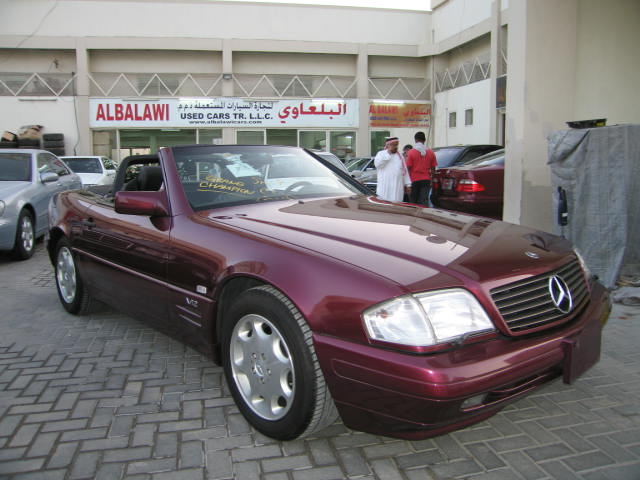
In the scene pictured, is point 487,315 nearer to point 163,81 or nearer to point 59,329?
Result: point 59,329

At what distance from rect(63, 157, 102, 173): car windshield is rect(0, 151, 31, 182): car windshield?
22.6 feet

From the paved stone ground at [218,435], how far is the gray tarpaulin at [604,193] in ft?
5.36

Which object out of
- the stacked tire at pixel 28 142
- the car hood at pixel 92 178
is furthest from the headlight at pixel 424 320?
the stacked tire at pixel 28 142

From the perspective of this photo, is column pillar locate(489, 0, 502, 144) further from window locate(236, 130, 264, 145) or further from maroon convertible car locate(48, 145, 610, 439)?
maroon convertible car locate(48, 145, 610, 439)

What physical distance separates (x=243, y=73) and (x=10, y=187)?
16.7m

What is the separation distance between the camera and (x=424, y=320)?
1.96 meters

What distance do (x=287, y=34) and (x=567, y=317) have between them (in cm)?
2243

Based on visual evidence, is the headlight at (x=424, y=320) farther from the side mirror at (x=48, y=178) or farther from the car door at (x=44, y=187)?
the side mirror at (x=48, y=178)

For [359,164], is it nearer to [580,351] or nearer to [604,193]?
[604,193]

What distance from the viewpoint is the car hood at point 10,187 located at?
6.78 meters

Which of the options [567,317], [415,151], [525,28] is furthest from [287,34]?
[567,317]

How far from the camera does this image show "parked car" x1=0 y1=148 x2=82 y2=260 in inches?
263

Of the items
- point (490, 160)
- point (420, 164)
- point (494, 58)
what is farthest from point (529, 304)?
point (494, 58)

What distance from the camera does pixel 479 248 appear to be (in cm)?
→ 244
